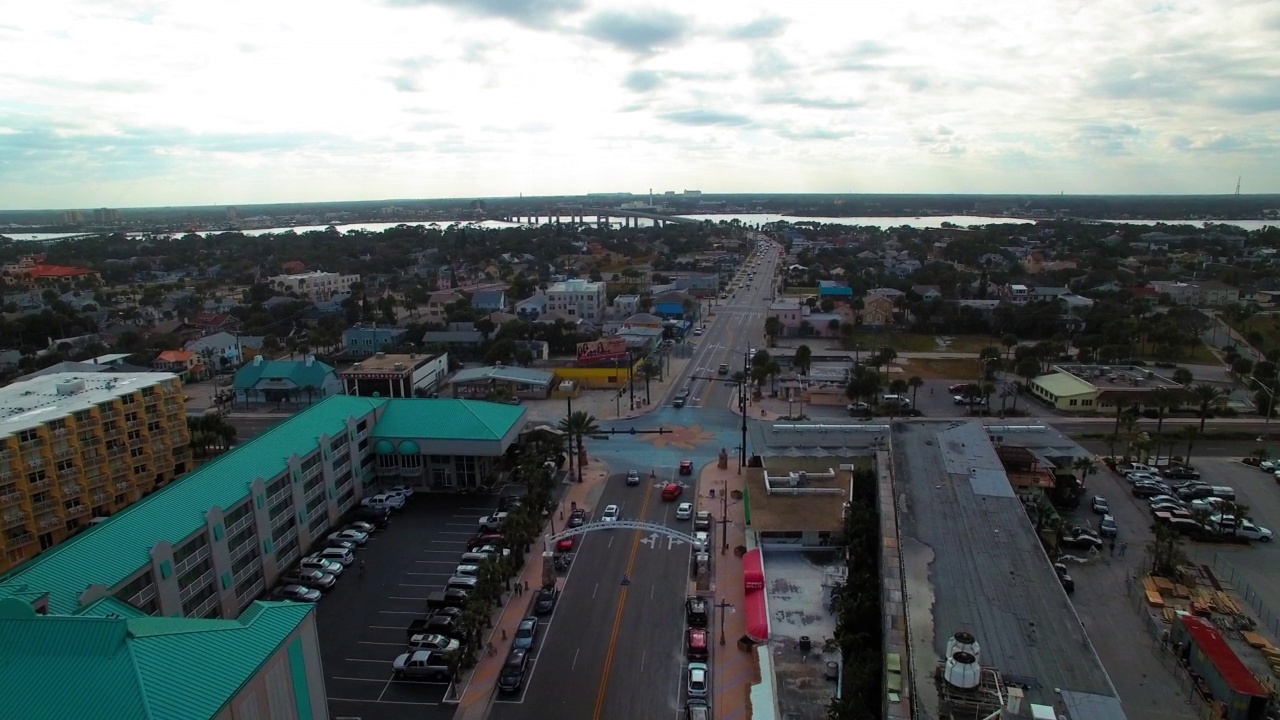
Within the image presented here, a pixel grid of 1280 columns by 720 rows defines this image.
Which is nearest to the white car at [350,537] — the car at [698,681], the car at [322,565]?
the car at [322,565]

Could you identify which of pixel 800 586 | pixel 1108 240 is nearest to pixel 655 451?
pixel 800 586

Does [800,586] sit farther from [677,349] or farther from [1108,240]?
[1108,240]

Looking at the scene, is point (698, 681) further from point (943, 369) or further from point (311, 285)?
point (311, 285)

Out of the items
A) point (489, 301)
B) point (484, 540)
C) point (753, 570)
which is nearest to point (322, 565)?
point (484, 540)

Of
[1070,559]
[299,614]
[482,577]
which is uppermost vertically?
[299,614]

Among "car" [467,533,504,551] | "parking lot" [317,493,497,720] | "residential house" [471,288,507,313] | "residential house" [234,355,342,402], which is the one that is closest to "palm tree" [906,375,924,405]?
"parking lot" [317,493,497,720]

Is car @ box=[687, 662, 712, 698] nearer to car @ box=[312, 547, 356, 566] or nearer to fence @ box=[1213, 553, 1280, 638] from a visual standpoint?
car @ box=[312, 547, 356, 566]
